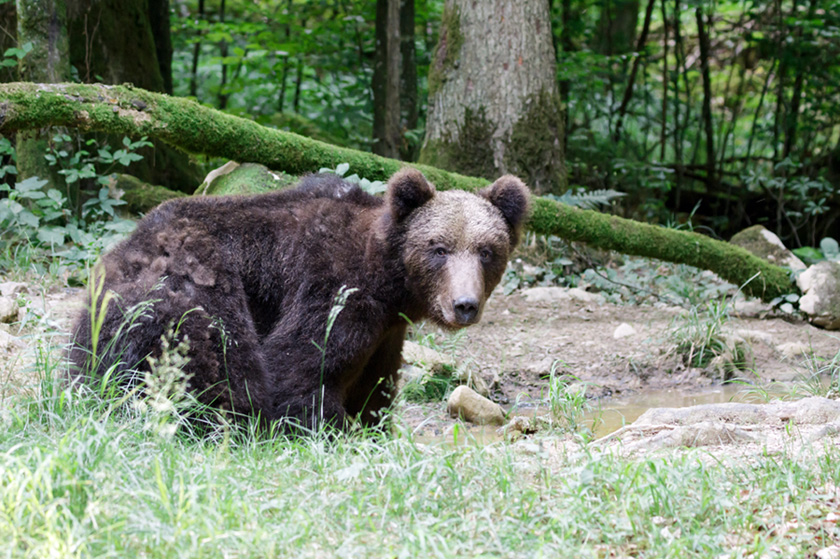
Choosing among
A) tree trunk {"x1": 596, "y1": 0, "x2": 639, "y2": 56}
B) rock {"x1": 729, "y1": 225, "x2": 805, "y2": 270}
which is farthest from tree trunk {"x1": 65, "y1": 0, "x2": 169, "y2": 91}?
tree trunk {"x1": 596, "y1": 0, "x2": 639, "y2": 56}

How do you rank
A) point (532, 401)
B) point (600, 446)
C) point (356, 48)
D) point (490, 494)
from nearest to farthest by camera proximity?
point (490, 494) < point (600, 446) < point (532, 401) < point (356, 48)

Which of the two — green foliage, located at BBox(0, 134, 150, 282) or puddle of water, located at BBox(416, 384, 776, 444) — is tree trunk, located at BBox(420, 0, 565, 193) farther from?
green foliage, located at BBox(0, 134, 150, 282)

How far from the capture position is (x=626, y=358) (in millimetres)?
6953

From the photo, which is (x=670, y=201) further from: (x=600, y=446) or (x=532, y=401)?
(x=600, y=446)

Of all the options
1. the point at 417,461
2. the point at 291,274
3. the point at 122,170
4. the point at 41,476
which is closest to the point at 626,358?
the point at 291,274

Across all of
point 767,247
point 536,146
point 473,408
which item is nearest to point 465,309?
point 473,408

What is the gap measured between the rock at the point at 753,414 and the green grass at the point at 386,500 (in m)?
0.87

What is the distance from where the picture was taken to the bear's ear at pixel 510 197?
16.6 feet

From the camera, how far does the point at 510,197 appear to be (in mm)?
5074

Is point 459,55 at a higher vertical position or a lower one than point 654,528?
higher

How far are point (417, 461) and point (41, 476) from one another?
1.41 meters

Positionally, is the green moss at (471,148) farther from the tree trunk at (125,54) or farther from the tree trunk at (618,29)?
the tree trunk at (618,29)

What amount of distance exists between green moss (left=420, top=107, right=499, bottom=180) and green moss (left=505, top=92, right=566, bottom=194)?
0.24m

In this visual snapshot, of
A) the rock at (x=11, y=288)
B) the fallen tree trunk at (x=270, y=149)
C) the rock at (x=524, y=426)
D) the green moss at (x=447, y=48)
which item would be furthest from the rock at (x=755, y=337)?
the rock at (x=11, y=288)
